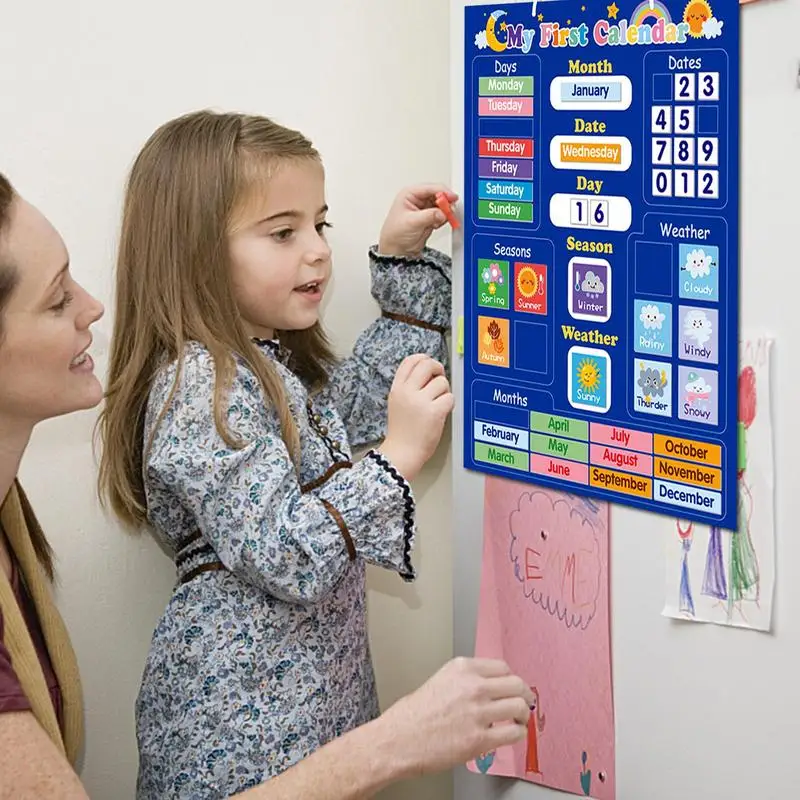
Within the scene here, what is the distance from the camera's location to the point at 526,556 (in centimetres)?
129

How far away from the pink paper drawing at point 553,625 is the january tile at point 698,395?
141 mm

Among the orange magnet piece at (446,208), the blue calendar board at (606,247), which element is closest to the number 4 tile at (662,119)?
the blue calendar board at (606,247)

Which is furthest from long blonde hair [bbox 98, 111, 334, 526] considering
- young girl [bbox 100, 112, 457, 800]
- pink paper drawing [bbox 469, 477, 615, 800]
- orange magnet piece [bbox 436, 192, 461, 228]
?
pink paper drawing [bbox 469, 477, 615, 800]

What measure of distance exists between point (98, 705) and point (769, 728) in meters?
0.74

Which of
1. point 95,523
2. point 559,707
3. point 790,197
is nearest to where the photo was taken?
point 790,197

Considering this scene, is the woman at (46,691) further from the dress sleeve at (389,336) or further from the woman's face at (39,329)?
the dress sleeve at (389,336)

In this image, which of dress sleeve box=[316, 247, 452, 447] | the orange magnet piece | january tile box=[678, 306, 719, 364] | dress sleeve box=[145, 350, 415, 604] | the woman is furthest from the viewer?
dress sleeve box=[316, 247, 452, 447]

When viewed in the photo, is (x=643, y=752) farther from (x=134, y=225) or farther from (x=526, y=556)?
(x=134, y=225)

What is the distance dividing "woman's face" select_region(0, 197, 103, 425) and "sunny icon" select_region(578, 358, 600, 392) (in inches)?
17.0

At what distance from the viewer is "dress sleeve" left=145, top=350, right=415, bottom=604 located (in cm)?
119

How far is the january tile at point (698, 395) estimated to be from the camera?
1.09m

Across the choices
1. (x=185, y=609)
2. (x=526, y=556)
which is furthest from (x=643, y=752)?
(x=185, y=609)

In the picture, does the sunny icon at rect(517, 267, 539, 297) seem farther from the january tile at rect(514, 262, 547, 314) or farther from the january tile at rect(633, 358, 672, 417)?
the january tile at rect(633, 358, 672, 417)

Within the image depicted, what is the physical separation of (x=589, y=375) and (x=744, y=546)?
205mm
